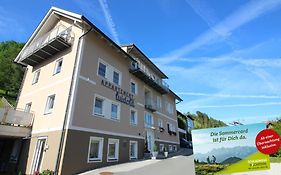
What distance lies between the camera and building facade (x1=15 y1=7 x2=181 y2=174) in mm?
13883

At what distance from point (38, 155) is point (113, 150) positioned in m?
5.33

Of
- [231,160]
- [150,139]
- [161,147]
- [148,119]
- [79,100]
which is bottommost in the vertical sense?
[231,160]

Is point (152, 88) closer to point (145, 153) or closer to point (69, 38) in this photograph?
point (145, 153)

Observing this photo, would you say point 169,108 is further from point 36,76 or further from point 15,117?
point 15,117

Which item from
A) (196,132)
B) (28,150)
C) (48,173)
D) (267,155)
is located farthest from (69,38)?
(267,155)

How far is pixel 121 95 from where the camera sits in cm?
1925

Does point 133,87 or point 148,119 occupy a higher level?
point 133,87

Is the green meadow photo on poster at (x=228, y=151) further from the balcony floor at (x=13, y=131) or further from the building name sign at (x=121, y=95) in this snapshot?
the balcony floor at (x=13, y=131)

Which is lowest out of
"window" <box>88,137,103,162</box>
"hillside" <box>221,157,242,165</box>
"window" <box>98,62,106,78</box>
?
"hillside" <box>221,157,242,165</box>

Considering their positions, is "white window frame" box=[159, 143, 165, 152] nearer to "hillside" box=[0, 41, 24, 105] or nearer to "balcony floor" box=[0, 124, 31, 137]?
"balcony floor" box=[0, 124, 31, 137]

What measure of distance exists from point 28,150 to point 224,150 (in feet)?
47.1

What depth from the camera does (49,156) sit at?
13492 millimetres

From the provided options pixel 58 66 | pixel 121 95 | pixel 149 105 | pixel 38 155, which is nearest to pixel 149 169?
pixel 38 155

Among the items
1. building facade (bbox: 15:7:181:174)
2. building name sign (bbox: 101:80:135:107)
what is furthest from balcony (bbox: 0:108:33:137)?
building name sign (bbox: 101:80:135:107)
